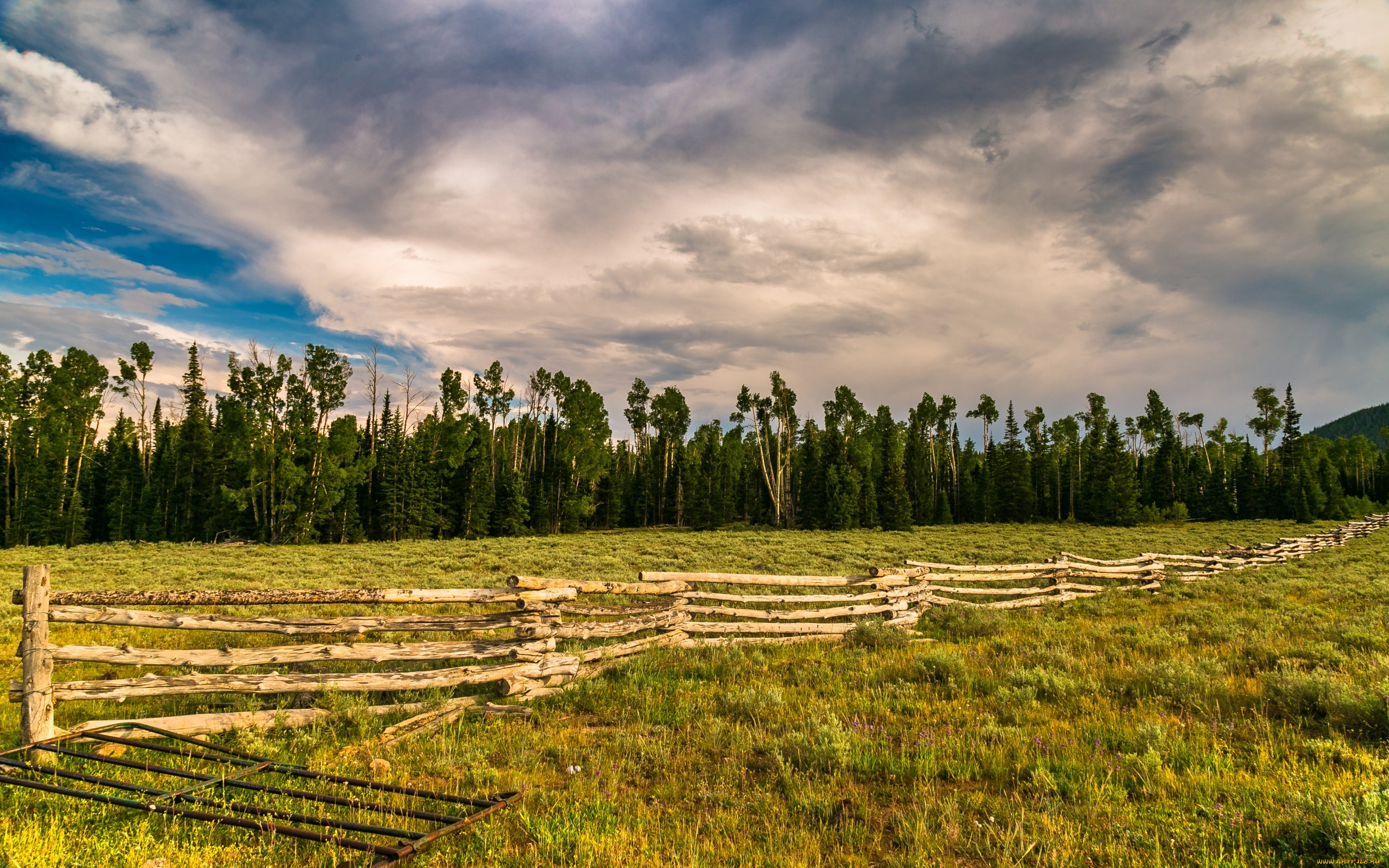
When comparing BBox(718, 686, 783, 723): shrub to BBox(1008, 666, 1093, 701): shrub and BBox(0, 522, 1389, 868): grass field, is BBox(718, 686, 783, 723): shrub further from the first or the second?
BBox(1008, 666, 1093, 701): shrub

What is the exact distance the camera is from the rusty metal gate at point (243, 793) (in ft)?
12.5

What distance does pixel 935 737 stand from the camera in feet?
18.6

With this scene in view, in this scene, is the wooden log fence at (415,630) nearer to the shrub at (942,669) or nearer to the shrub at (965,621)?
the shrub at (965,621)

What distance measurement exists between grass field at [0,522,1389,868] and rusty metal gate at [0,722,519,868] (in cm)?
16

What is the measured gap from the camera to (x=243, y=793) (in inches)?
176

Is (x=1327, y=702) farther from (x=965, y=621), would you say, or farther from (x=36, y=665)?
(x=36, y=665)

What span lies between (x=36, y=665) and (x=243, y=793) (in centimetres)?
278

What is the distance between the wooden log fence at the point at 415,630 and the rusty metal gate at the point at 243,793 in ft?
1.28

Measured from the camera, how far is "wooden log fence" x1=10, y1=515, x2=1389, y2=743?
553 cm

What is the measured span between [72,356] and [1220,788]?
64913 mm

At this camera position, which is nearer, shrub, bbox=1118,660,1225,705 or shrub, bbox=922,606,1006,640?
shrub, bbox=1118,660,1225,705

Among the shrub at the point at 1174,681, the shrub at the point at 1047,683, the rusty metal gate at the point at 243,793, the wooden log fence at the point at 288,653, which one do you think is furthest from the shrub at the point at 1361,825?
the wooden log fence at the point at 288,653

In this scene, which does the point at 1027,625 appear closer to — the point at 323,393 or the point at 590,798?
the point at 590,798

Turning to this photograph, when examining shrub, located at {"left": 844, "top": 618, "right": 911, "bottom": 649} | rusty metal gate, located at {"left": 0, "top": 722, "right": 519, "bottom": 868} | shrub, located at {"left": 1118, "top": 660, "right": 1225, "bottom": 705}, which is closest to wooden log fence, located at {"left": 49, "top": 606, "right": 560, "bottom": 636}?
rusty metal gate, located at {"left": 0, "top": 722, "right": 519, "bottom": 868}
